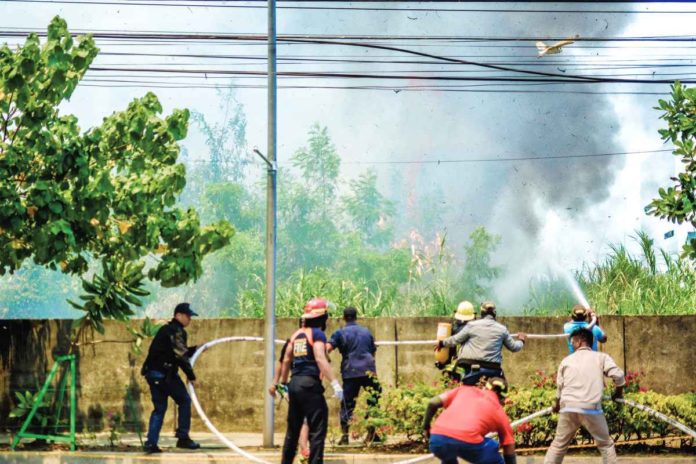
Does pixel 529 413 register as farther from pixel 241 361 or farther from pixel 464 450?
pixel 464 450

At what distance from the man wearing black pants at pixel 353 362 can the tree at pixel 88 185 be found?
7.90ft

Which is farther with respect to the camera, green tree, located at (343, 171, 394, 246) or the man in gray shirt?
green tree, located at (343, 171, 394, 246)

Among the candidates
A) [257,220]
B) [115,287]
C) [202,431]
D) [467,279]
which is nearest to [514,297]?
[467,279]

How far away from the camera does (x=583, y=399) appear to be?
11.7 meters

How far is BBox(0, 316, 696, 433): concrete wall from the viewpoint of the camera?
17.3m

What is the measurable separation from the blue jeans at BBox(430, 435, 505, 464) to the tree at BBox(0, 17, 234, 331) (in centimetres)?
719

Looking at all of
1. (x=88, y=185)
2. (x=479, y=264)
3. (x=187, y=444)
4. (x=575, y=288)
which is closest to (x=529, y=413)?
(x=187, y=444)

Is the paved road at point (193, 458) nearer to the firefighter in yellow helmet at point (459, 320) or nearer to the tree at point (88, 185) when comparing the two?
the firefighter in yellow helmet at point (459, 320)

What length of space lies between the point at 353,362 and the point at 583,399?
4174 mm

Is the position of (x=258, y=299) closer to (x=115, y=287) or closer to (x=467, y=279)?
(x=115, y=287)

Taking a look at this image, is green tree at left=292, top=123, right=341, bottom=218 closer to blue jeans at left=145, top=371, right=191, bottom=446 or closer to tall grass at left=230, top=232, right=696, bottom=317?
tall grass at left=230, top=232, right=696, bottom=317

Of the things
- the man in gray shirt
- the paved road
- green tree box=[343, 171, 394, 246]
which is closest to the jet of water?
the paved road

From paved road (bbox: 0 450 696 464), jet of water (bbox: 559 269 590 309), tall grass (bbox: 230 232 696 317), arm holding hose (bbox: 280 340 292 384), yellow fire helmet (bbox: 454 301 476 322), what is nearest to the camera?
arm holding hose (bbox: 280 340 292 384)

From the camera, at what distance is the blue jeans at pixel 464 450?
8945 millimetres
